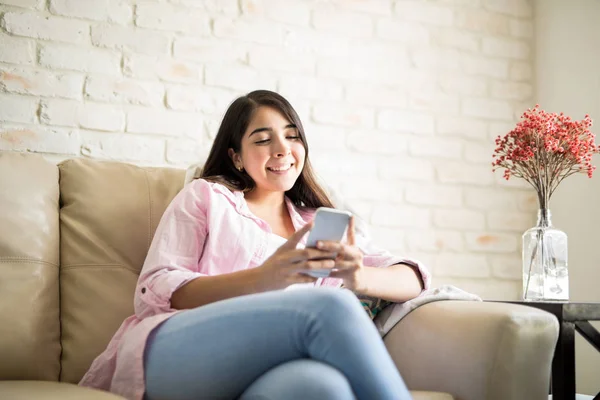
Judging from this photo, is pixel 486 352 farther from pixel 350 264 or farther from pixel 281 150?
pixel 281 150

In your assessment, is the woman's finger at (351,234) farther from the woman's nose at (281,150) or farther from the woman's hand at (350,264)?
the woman's nose at (281,150)

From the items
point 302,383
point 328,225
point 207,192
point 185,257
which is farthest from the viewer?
point 207,192

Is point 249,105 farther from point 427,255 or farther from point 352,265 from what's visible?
point 427,255

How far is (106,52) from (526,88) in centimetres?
164

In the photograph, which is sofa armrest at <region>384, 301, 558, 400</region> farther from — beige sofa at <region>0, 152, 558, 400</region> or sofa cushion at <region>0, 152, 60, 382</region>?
sofa cushion at <region>0, 152, 60, 382</region>

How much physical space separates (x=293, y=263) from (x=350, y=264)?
0.51 feet

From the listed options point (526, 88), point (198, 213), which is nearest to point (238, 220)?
point (198, 213)

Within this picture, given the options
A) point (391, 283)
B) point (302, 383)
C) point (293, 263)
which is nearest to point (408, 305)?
point (391, 283)

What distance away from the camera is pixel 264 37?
2367 millimetres

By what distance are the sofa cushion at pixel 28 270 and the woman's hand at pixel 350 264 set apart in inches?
26.9

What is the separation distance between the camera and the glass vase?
1.92 m

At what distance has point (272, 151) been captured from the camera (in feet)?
5.79

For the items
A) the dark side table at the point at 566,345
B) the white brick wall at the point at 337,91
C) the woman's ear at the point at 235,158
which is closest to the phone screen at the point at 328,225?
the woman's ear at the point at 235,158

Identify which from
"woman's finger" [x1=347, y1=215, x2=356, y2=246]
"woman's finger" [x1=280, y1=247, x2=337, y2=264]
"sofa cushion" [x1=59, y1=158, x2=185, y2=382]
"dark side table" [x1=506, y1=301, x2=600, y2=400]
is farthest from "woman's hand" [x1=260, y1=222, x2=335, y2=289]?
"dark side table" [x1=506, y1=301, x2=600, y2=400]
